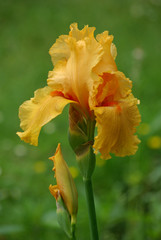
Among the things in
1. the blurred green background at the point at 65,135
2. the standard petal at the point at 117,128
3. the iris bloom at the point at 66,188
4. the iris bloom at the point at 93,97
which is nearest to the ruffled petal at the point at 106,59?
the iris bloom at the point at 93,97

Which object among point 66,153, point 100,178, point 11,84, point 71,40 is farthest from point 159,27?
point 71,40

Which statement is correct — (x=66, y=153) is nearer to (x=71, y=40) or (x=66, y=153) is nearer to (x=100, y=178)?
(x=100, y=178)

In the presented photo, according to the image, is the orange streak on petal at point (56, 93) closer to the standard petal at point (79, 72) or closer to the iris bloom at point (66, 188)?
the standard petal at point (79, 72)

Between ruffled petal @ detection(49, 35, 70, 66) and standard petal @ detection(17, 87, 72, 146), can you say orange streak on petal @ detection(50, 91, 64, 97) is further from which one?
ruffled petal @ detection(49, 35, 70, 66)

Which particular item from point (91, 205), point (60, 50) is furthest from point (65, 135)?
point (91, 205)

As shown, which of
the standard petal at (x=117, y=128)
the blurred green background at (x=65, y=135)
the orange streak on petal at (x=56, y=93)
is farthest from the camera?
the blurred green background at (x=65, y=135)

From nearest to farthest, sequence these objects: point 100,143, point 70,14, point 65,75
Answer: point 100,143 → point 65,75 → point 70,14

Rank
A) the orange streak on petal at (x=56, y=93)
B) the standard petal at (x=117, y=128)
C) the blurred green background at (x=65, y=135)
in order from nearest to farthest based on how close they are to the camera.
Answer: the standard petal at (x=117, y=128) → the orange streak on petal at (x=56, y=93) → the blurred green background at (x=65, y=135)
